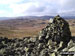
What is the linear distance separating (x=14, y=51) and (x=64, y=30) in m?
11.8

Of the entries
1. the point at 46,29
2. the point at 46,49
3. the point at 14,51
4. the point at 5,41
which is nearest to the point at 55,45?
the point at 46,49

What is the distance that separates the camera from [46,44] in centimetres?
3872

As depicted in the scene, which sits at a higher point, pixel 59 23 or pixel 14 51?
pixel 59 23

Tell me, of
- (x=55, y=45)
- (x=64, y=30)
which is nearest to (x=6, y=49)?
(x=55, y=45)

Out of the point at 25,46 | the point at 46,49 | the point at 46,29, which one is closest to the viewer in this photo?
the point at 46,49

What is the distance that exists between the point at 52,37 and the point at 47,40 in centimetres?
138

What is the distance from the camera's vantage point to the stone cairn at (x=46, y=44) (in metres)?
35.6

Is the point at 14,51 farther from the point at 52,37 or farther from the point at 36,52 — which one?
the point at 52,37

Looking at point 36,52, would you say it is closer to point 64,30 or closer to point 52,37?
point 52,37

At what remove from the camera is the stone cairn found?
3557 centimetres

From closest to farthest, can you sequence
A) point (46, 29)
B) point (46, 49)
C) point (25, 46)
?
point (46, 49)
point (25, 46)
point (46, 29)

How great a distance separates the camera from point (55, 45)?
37375mm

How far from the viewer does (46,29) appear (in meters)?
41.8

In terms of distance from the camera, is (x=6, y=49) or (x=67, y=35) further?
(x=67, y=35)
